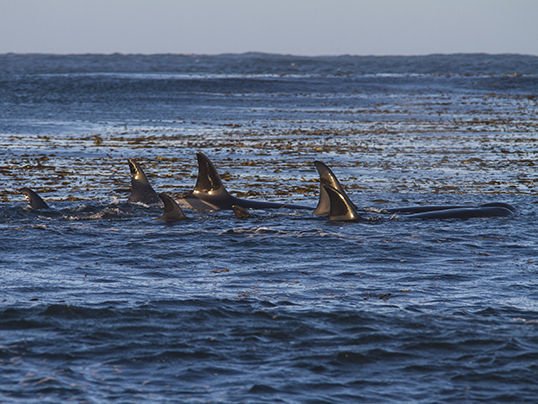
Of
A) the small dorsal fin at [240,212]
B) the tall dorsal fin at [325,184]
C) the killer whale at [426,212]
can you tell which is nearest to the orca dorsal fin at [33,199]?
the small dorsal fin at [240,212]

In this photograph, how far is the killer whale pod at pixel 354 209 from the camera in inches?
473

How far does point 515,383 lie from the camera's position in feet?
17.9

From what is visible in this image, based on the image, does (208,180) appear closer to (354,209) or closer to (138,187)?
(138,187)

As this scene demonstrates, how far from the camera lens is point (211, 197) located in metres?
13.3

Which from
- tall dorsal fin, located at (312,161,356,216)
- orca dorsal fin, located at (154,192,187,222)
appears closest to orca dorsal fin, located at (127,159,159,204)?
orca dorsal fin, located at (154,192,187,222)

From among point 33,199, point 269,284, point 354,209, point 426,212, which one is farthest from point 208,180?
point 269,284

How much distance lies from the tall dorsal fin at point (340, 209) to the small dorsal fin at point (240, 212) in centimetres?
157

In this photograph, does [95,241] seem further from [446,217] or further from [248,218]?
[446,217]

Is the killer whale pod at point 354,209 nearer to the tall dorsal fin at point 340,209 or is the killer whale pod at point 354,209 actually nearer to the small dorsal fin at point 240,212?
the tall dorsal fin at point 340,209

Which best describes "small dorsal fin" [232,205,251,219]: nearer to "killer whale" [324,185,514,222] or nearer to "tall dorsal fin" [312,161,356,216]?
"tall dorsal fin" [312,161,356,216]

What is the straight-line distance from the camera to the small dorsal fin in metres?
12.2

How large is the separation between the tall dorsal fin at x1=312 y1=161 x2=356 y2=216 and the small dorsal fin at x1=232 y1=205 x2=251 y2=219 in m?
1.34

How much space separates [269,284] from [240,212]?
4.18 m

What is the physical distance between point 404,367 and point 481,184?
1191cm
